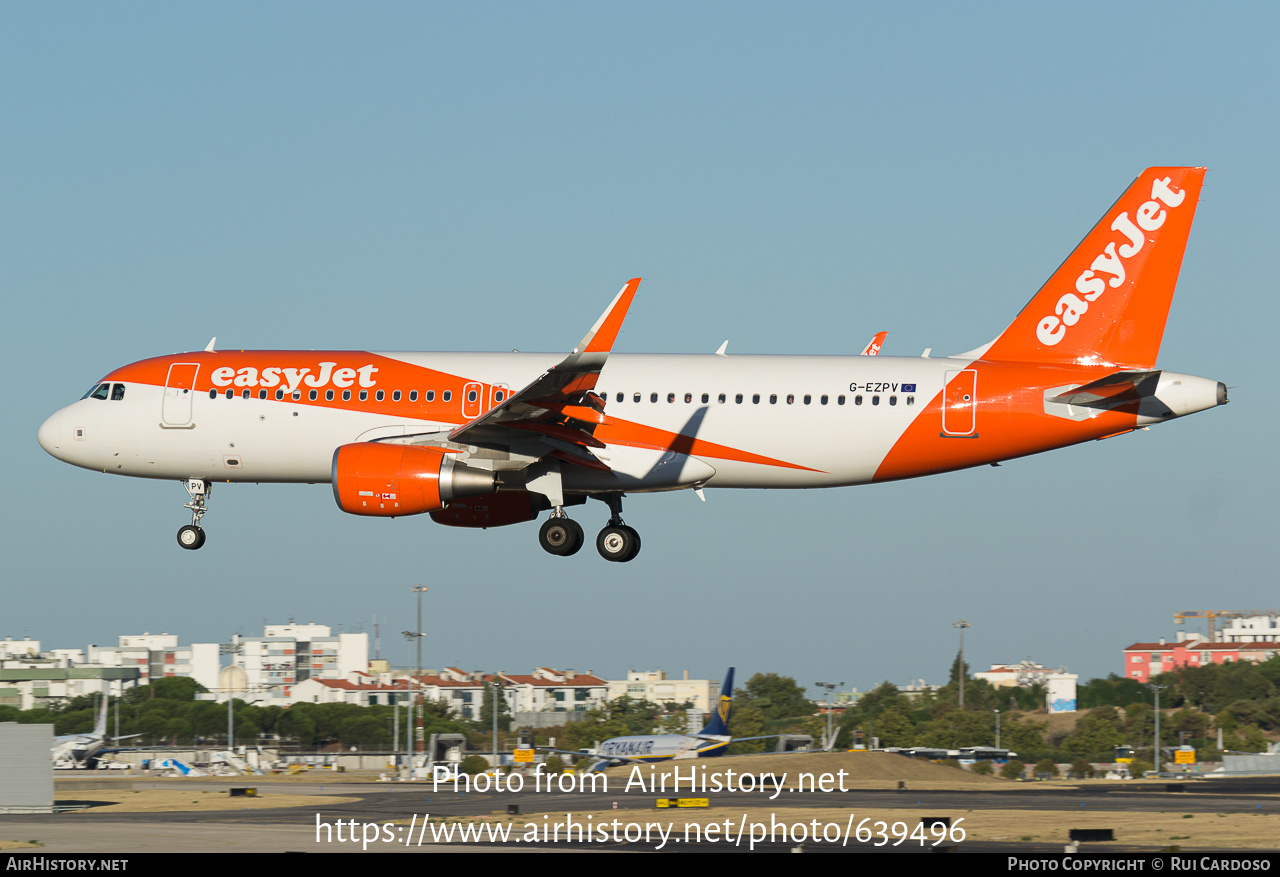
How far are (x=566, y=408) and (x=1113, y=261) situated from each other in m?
14.1

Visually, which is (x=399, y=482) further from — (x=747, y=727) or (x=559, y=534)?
(x=747, y=727)

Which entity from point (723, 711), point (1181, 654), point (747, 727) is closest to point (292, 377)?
point (723, 711)

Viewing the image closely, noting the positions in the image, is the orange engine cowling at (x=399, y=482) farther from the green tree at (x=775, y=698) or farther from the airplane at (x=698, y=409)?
the green tree at (x=775, y=698)

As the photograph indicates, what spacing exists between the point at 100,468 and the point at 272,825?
11.3m

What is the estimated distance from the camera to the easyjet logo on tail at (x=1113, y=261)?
120ft

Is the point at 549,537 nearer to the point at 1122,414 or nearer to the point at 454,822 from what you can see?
the point at 454,822

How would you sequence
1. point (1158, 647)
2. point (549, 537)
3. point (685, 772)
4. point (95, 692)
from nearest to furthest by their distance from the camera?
1. point (549, 537)
2. point (685, 772)
3. point (95, 692)
4. point (1158, 647)

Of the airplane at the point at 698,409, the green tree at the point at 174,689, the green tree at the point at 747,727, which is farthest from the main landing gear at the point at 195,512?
the green tree at the point at 174,689

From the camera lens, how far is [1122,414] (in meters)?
35.0

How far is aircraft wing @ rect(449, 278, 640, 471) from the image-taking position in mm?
32938

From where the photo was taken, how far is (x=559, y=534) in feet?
124

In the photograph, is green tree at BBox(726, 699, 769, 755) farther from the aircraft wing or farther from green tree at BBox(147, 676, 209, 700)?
the aircraft wing

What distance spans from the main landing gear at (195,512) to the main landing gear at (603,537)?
950 cm
